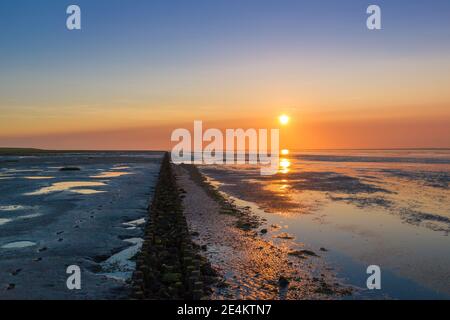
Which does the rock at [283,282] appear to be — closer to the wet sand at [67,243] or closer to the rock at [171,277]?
the rock at [171,277]

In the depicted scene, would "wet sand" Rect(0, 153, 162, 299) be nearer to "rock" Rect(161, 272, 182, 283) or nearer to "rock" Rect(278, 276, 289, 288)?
"rock" Rect(161, 272, 182, 283)

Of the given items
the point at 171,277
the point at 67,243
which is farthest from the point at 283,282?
the point at 67,243

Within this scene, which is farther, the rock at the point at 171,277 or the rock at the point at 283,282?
the rock at the point at 283,282

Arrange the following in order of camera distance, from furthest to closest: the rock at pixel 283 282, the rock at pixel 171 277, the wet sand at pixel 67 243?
the rock at pixel 283 282 → the wet sand at pixel 67 243 → the rock at pixel 171 277

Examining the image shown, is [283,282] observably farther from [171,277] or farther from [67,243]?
[67,243]

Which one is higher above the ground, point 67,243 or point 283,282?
point 67,243

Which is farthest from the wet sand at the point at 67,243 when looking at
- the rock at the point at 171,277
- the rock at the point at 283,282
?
the rock at the point at 283,282

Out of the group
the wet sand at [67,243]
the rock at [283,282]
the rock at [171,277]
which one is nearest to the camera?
the rock at [171,277]

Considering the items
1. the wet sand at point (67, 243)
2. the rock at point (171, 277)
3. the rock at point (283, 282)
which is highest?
the rock at point (171, 277)

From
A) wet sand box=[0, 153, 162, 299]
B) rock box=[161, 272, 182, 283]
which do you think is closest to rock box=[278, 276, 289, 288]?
rock box=[161, 272, 182, 283]

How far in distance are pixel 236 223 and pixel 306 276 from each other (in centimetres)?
706

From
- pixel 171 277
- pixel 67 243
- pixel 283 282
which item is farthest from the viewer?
pixel 67 243

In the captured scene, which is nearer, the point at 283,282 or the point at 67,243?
the point at 283,282
